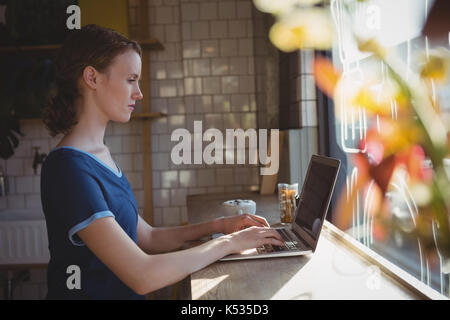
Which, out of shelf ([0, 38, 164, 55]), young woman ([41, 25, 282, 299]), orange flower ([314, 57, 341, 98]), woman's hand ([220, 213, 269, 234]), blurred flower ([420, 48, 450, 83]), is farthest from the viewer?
shelf ([0, 38, 164, 55])

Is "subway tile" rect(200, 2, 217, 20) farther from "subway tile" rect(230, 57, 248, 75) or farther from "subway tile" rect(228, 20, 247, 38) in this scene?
"subway tile" rect(230, 57, 248, 75)

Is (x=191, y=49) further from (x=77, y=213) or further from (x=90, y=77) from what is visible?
(x=77, y=213)

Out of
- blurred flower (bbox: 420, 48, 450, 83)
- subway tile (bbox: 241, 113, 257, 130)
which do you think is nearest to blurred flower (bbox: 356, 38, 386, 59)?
blurred flower (bbox: 420, 48, 450, 83)

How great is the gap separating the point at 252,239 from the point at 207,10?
Result: 7.12ft

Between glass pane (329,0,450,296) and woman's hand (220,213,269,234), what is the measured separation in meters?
0.45

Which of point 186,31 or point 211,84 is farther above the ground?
point 186,31

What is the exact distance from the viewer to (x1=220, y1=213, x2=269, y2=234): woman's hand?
147 centimetres

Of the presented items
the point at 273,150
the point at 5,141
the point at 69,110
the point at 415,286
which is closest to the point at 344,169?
the point at 273,150

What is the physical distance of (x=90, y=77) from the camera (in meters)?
1.29

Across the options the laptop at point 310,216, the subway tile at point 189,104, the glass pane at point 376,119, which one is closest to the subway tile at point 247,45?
the subway tile at point 189,104

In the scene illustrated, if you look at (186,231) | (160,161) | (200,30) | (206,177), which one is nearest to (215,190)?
(206,177)

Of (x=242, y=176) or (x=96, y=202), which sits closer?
(x=96, y=202)

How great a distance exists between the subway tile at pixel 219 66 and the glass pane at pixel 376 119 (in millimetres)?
963
